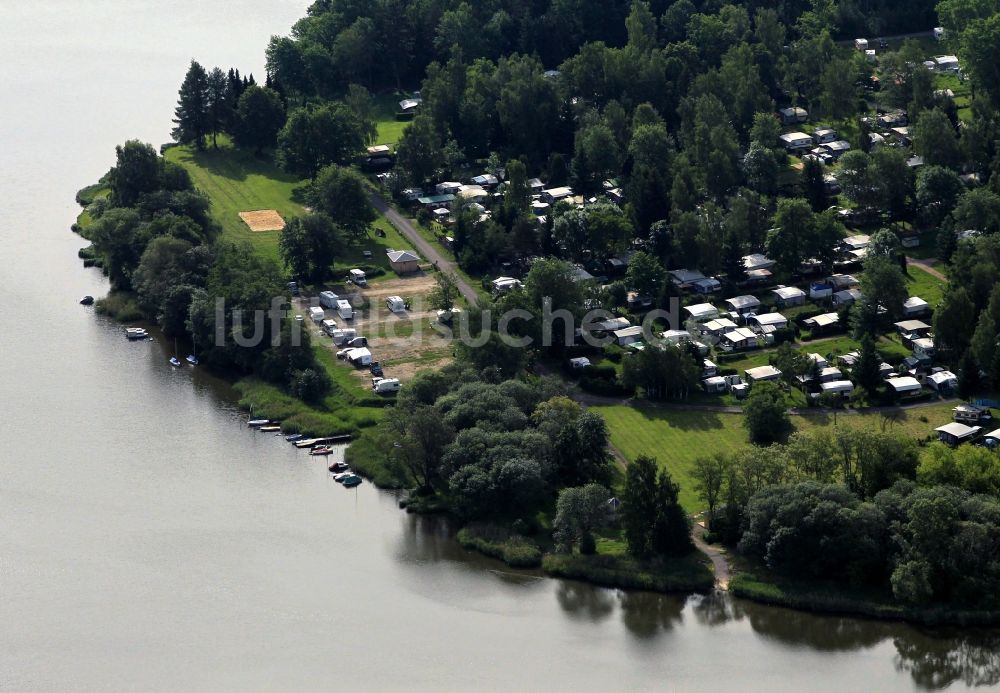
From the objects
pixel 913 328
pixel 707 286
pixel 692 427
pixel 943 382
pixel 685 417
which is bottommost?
pixel 692 427

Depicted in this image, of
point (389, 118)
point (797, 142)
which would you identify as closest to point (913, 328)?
point (797, 142)

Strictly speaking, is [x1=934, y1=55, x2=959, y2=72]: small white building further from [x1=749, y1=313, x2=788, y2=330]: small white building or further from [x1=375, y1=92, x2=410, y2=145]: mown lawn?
[x1=749, y1=313, x2=788, y2=330]: small white building

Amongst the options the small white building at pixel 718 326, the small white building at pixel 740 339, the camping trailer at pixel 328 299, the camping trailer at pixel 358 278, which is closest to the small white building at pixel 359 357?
the camping trailer at pixel 328 299

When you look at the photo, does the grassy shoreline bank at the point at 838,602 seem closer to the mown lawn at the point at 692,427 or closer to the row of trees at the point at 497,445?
the row of trees at the point at 497,445

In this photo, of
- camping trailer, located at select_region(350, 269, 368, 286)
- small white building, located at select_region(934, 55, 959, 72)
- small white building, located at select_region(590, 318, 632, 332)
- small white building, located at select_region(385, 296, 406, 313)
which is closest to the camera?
small white building, located at select_region(590, 318, 632, 332)

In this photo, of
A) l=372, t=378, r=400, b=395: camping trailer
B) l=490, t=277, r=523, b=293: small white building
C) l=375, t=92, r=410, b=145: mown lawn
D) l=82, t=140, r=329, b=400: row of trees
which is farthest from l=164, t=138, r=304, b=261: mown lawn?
l=372, t=378, r=400, b=395: camping trailer

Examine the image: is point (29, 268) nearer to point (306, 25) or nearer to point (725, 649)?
point (306, 25)

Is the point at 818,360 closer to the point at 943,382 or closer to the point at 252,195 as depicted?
the point at 943,382
